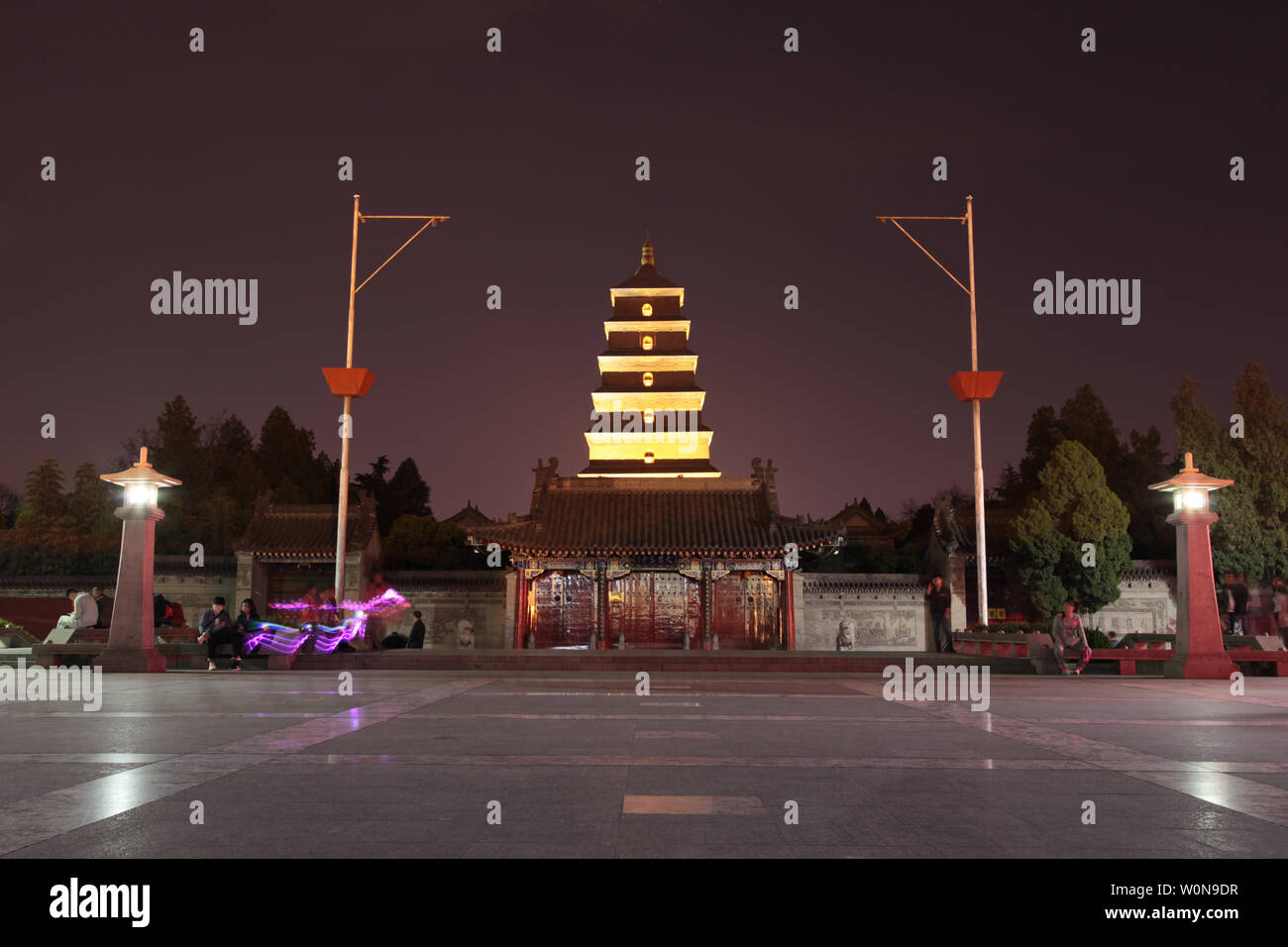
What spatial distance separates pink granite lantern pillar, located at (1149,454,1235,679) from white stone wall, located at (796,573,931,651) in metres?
17.7

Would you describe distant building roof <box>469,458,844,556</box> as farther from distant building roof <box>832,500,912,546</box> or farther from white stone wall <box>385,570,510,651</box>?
distant building roof <box>832,500,912,546</box>

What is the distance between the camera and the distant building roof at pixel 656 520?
3331cm

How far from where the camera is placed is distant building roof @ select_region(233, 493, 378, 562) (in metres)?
35.9

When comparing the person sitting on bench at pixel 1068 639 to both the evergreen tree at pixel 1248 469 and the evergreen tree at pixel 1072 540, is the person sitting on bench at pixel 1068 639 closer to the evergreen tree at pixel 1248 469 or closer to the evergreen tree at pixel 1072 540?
the evergreen tree at pixel 1072 540

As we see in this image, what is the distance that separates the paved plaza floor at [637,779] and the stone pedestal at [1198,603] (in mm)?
5697

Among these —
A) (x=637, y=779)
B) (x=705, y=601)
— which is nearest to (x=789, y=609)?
(x=705, y=601)

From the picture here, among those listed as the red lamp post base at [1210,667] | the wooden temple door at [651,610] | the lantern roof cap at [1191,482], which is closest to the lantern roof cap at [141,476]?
the wooden temple door at [651,610]

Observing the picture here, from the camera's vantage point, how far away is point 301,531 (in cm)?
3694

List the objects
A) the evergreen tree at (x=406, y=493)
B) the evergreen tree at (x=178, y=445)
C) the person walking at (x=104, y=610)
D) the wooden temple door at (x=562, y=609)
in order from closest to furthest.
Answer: the person walking at (x=104, y=610) < the wooden temple door at (x=562, y=609) < the evergreen tree at (x=178, y=445) < the evergreen tree at (x=406, y=493)

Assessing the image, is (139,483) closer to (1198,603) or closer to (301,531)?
(301,531)

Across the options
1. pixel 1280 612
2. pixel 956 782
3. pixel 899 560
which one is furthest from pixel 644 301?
pixel 956 782

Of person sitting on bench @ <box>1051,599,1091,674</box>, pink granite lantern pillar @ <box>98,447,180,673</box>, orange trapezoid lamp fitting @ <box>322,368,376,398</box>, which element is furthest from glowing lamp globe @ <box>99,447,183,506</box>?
person sitting on bench @ <box>1051,599,1091,674</box>

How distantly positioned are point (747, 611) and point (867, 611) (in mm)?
5015
